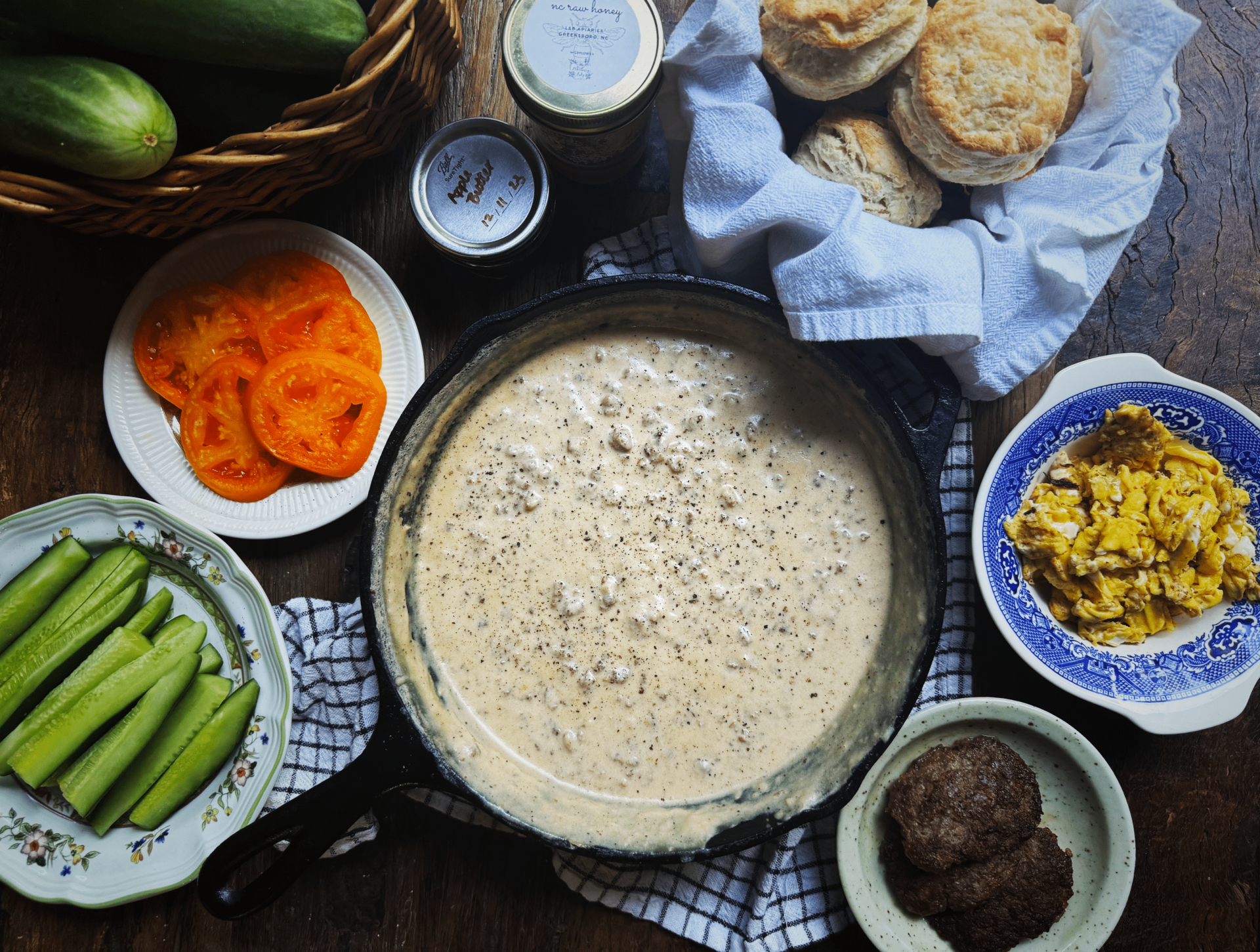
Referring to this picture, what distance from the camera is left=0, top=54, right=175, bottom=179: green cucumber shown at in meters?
1.13

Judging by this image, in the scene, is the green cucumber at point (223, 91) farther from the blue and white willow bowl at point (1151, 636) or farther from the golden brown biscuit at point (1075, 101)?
the blue and white willow bowl at point (1151, 636)

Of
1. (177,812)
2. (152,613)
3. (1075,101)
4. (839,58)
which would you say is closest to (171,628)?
(152,613)

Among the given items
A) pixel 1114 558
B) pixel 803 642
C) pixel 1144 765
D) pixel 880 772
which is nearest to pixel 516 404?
pixel 803 642

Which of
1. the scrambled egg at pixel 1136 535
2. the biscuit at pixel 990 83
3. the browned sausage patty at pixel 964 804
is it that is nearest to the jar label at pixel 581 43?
the biscuit at pixel 990 83

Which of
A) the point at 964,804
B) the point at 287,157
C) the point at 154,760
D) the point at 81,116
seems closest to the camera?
the point at 81,116

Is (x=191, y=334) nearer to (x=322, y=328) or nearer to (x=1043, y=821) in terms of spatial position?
(x=322, y=328)

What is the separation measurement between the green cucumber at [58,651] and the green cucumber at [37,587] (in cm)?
Result: 6

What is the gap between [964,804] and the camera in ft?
4.40

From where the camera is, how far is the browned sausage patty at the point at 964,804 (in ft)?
4.35

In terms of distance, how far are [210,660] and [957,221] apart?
1517mm

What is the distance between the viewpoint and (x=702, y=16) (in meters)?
1.22

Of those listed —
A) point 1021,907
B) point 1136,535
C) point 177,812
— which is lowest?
point 1021,907

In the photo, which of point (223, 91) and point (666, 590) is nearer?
point (223, 91)

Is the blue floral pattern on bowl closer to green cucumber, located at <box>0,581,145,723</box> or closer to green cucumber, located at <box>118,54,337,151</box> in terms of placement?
green cucumber, located at <box>118,54,337,151</box>
